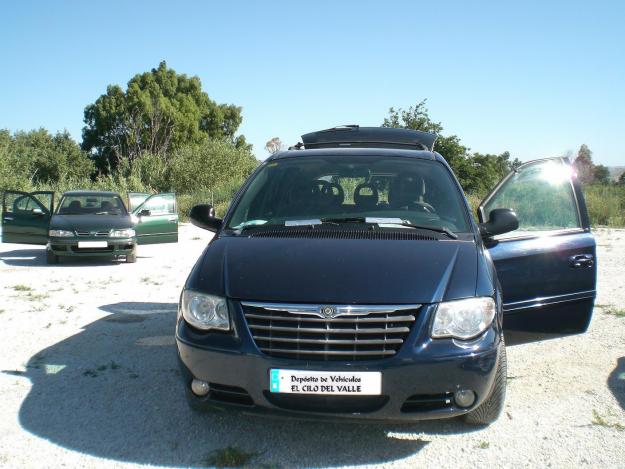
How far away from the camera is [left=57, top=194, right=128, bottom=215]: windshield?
13.4 meters

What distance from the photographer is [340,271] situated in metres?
3.57

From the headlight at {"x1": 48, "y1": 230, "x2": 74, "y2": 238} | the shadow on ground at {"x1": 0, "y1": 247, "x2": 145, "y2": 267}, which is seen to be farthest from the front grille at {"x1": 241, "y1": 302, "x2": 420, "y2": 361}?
the shadow on ground at {"x1": 0, "y1": 247, "x2": 145, "y2": 267}

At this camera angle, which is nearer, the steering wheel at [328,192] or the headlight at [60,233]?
the steering wheel at [328,192]

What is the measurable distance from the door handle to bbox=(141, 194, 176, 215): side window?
33.2 feet

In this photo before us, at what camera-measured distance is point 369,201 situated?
476 centimetres

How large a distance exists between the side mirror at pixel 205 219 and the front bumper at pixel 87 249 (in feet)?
26.4

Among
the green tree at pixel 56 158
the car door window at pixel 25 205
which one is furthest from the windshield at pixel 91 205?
the green tree at pixel 56 158

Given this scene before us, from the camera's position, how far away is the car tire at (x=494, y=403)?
3689 millimetres

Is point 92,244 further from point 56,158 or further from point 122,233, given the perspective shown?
point 56,158

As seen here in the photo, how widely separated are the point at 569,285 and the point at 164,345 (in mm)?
3406

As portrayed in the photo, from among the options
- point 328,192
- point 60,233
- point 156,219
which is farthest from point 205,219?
point 156,219

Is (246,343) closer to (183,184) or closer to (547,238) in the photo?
(547,238)

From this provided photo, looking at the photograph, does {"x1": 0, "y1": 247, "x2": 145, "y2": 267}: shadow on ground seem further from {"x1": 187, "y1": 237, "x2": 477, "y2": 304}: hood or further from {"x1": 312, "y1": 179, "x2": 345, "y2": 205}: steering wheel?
{"x1": 187, "y1": 237, "x2": 477, "y2": 304}: hood

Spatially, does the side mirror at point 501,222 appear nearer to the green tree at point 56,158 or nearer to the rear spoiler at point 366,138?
the rear spoiler at point 366,138
